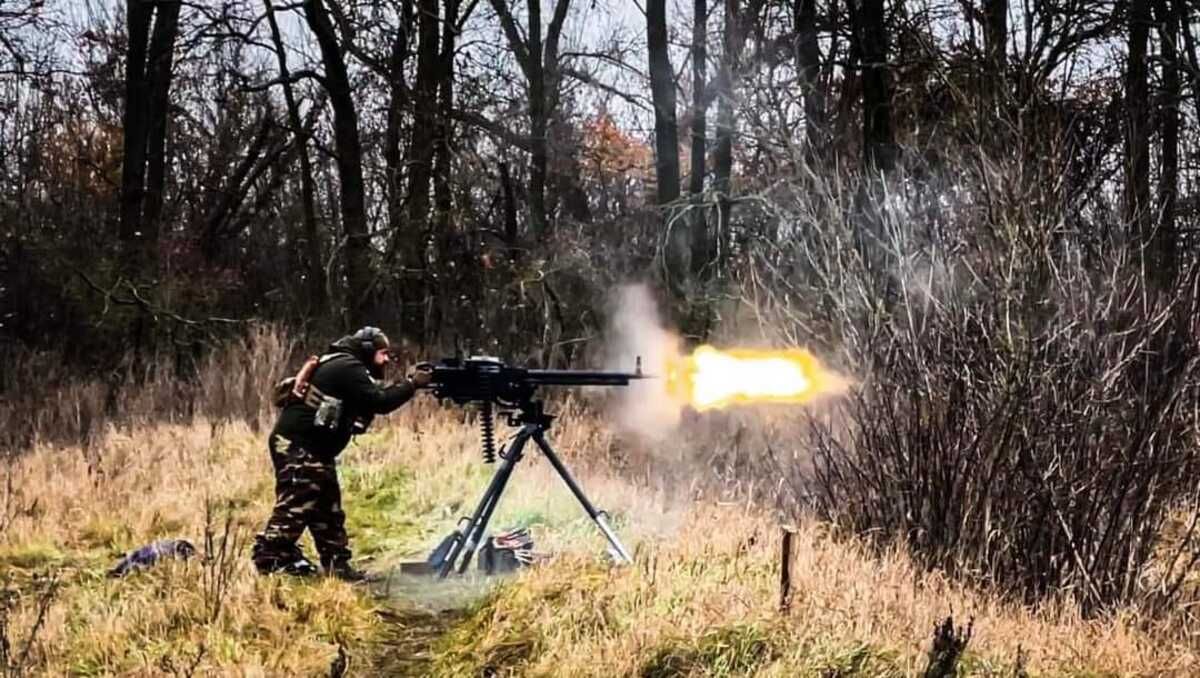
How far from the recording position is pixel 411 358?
14.1 metres

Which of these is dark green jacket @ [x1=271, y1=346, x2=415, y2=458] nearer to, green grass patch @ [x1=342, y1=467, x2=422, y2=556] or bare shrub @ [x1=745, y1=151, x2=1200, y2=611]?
green grass patch @ [x1=342, y1=467, x2=422, y2=556]

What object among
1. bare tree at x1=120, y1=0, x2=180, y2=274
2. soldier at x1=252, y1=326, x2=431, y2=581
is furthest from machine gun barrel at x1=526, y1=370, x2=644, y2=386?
bare tree at x1=120, y1=0, x2=180, y2=274

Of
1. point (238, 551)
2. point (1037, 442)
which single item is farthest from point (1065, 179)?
point (238, 551)

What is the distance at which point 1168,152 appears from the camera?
1164cm

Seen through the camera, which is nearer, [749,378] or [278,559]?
[278,559]

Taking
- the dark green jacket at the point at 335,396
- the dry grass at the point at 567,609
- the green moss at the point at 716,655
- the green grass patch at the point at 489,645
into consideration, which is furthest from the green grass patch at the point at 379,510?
the green moss at the point at 716,655

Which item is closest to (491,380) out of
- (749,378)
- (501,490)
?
(501,490)

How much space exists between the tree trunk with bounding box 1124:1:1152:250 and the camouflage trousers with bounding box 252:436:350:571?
17.1 ft

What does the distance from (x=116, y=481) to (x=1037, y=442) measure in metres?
7.16

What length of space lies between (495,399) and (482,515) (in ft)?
2.37

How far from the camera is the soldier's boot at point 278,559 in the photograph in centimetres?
661

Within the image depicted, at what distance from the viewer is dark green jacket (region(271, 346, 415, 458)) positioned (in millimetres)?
6781

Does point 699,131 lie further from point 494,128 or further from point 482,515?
point 482,515

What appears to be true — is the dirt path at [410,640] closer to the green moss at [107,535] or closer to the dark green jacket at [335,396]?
the dark green jacket at [335,396]
